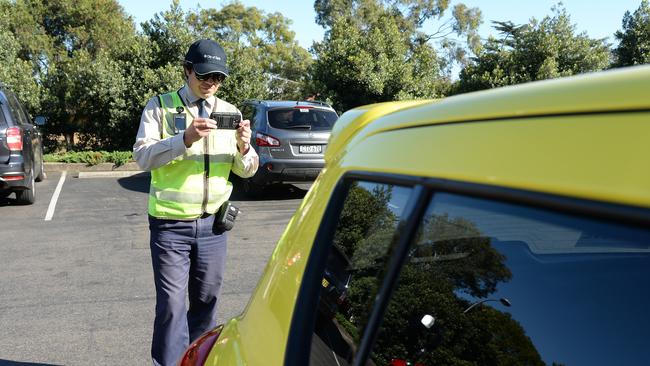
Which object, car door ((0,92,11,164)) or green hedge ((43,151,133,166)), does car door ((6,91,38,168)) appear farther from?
green hedge ((43,151,133,166))

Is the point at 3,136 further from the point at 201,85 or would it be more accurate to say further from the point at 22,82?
the point at 22,82

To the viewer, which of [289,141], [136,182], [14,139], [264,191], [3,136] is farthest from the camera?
[136,182]

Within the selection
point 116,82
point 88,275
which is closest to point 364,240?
point 88,275

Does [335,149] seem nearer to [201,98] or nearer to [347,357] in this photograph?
[347,357]

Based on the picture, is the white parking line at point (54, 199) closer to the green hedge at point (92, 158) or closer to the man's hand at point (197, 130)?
the green hedge at point (92, 158)

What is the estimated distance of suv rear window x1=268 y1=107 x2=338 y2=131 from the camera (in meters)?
9.84

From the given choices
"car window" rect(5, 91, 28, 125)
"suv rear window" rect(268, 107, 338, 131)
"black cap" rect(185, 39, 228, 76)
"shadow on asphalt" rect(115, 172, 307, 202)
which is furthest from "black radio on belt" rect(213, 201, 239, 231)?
"shadow on asphalt" rect(115, 172, 307, 202)

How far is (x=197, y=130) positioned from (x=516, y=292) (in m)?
2.09

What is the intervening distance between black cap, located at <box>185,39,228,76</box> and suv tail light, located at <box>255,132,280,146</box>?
22.1 ft

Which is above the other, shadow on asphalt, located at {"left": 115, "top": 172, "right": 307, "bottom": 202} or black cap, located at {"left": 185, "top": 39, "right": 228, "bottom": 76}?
black cap, located at {"left": 185, "top": 39, "right": 228, "bottom": 76}

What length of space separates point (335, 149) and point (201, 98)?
5.79ft

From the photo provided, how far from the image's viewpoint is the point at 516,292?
1.01m

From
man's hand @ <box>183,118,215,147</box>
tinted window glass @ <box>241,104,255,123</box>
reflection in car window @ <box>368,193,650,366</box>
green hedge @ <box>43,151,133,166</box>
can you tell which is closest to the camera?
reflection in car window @ <box>368,193,650,366</box>

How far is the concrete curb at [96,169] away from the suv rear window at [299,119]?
18.8ft
